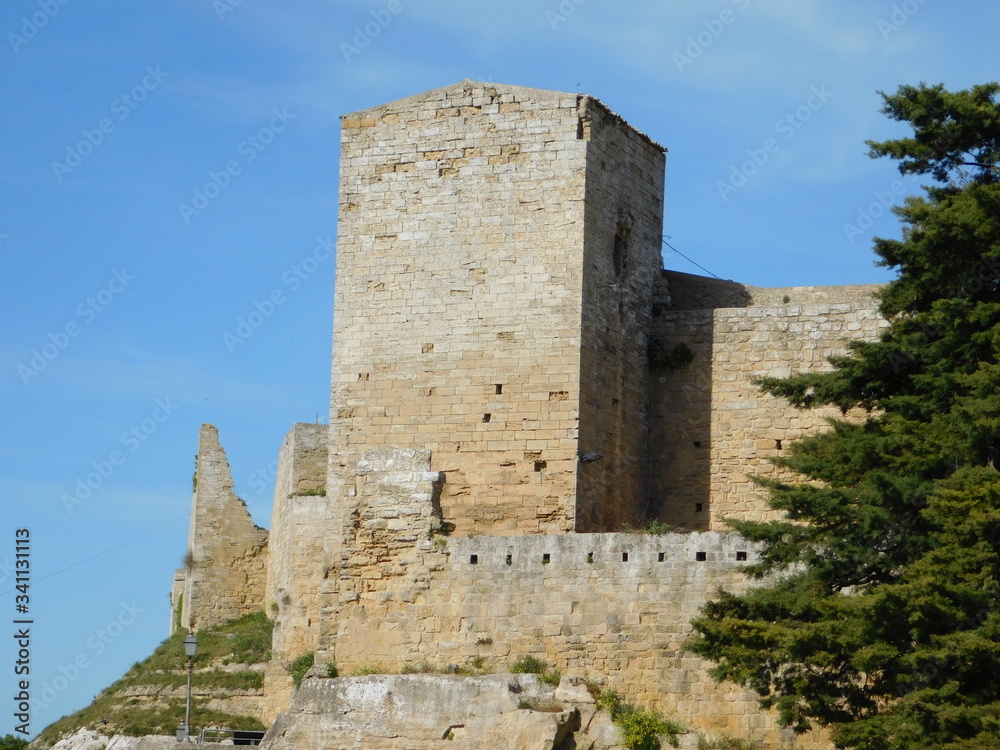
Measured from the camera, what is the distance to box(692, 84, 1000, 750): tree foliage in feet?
52.8

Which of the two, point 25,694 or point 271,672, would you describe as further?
point 271,672

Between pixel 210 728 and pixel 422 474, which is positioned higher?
pixel 422 474

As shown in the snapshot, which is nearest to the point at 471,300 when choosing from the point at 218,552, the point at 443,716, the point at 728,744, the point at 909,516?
the point at 443,716

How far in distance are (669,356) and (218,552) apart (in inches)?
364

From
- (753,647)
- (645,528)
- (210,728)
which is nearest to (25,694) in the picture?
(210,728)

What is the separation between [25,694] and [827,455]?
1153 centimetres

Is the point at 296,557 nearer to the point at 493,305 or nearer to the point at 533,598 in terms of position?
the point at 493,305

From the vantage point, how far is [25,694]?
24.7 meters

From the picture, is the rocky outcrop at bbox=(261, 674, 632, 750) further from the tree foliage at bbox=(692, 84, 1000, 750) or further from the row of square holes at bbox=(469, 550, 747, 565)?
the tree foliage at bbox=(692, 84, 1000, 750)

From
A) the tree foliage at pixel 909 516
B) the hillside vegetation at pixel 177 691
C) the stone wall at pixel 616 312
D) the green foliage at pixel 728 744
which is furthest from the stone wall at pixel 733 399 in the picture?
the hillside vegetation at pixel 177 691

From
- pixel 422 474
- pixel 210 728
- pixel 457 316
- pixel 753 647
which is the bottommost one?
pixel 210 728

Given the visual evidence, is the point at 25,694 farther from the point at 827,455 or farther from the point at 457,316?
the point at 827,455

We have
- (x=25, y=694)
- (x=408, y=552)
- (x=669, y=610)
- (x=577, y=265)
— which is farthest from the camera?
(x=25, y=694)

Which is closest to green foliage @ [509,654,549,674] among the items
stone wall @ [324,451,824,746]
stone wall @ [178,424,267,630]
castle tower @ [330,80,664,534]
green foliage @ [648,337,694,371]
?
stone wall @ [324,451,824,746]
